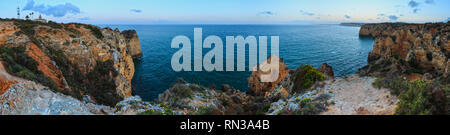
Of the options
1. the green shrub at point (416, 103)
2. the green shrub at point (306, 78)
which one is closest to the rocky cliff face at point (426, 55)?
the green shrub at point (306, 78)

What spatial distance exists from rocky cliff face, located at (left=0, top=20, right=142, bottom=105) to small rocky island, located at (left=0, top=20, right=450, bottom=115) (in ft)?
0.16

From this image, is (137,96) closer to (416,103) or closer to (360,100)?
(360,100)

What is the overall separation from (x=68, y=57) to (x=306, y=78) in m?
23.5

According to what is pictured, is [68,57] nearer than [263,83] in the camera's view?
Yes

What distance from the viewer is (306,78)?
1881 cm

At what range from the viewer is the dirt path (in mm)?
9474

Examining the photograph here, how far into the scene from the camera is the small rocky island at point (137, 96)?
30.7 ft

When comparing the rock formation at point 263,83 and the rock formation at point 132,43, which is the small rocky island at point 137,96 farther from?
the rock formation at point 132,43

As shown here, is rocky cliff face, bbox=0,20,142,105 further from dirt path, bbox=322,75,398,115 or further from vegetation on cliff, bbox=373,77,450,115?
vegetation on cliff, bbox=373,77,450,115

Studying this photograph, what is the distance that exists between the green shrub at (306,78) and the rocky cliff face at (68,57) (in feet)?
56.1

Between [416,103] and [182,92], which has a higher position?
[416,103]

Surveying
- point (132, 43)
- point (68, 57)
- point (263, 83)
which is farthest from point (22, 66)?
point (132, 43)
